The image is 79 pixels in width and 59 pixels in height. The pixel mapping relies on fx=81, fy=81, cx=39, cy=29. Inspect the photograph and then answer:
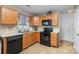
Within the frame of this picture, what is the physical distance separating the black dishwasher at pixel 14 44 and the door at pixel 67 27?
3464mm

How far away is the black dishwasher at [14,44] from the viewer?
9.15 feet

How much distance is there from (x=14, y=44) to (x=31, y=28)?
2.48 metres

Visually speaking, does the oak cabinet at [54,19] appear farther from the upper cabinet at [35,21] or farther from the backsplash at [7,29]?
the backsplash at [7,29]

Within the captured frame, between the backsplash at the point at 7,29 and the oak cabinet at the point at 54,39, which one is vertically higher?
the backsplash at the point at 7,29

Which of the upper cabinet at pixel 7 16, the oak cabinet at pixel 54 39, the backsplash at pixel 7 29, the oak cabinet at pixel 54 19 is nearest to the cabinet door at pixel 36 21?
the oak cabinet at pixel 54 19

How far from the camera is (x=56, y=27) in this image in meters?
4.62

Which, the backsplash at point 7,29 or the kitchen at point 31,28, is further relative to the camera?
the backsplash at point 7,29

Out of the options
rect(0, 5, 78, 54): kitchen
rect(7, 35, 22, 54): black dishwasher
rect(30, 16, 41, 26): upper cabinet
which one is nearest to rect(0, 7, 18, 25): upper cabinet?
rect(0, 5, 78, 54): kitchen

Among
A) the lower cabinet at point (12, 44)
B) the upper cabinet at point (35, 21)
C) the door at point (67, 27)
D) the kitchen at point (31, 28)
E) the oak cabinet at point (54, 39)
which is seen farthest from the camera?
the door at point (67, 27)

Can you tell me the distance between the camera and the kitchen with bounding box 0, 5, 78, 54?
2914mm
